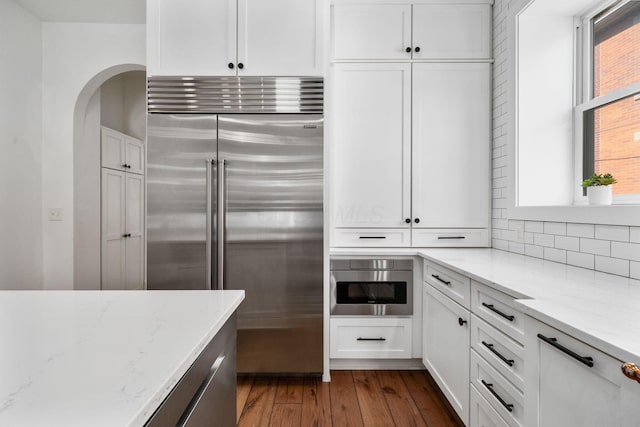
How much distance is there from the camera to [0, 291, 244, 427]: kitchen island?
1.48 feet

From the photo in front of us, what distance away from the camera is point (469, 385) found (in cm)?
162

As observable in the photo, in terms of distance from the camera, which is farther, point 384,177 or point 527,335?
point 384,177

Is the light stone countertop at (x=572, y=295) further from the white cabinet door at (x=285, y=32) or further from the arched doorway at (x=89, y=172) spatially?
the arched doorway at (x=89, y=172)

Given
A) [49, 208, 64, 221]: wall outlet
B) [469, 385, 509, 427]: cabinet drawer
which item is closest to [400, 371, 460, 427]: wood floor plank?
[469, 385, 509, 427]: cabinet drawer

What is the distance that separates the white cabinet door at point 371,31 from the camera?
262 centimetres

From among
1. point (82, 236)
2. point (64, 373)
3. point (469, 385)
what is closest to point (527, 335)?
point (469, 385)

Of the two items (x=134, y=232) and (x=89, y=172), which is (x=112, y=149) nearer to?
(x=89, y=172)

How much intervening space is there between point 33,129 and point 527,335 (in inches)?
146

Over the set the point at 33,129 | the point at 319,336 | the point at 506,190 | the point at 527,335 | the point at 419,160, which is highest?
the point at 33,129

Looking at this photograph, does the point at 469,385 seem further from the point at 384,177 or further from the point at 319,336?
the point at 384,177

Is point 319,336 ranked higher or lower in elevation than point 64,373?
lower

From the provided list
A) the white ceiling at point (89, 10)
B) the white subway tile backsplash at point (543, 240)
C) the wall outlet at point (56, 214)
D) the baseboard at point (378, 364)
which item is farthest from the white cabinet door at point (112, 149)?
the white subway tile backsplash at point (543, 240)

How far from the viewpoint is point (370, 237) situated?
2.63 meters

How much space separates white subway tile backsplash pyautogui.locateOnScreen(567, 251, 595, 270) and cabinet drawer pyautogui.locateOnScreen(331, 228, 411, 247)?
106 centimetres
